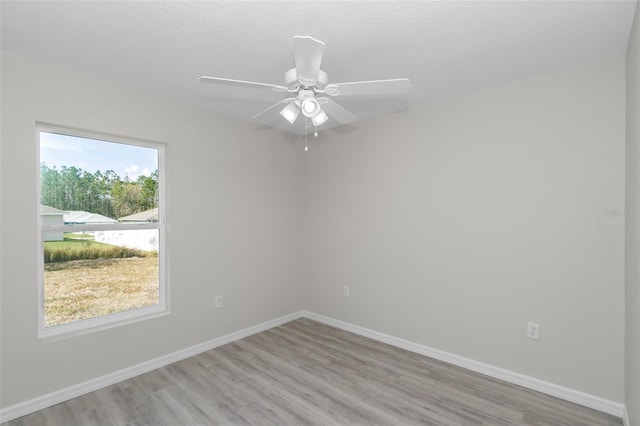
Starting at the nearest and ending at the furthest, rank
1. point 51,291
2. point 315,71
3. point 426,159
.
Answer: point 315,71, point 51,291, point 426,159

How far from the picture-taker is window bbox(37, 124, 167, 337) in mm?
2498

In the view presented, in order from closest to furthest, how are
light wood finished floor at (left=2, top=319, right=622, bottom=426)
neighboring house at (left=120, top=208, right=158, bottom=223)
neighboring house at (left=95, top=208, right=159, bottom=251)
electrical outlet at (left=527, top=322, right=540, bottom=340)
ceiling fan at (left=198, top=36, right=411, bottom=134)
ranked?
ceiling fan at (left=198, top=36, right=411, bottom=134)
light wood finished floor at (left=2, top=319, right=622, bottom=426)
electrical outlet at (left=527, top=322, right=540, bottom=340)
neighboring house at (left=95, top=208, right=159, bottom=251)
neighboring house at (left=120, top=208, right=158, bottom=223)

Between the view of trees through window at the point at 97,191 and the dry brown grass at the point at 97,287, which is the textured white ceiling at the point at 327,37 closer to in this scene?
the view of trees through window at the point at 97,191

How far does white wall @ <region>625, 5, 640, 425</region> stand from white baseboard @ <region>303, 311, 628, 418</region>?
182mm

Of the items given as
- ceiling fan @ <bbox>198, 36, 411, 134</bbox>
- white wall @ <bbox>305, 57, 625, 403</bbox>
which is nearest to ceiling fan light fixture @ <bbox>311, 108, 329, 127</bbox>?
ceiling fan @ <bbox>198, 36, 411, 134</bbox>

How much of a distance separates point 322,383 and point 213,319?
1.40 meters

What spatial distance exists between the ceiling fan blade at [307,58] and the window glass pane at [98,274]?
2.21m

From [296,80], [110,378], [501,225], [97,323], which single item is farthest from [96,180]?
[501,225]

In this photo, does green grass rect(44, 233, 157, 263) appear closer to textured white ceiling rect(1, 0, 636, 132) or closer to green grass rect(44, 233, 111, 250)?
green grass rect(44, 233, 111, 250)

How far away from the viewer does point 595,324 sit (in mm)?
2322

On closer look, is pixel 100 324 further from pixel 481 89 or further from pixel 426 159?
pixel 481 89

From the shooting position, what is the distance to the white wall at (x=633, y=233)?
5.52ft

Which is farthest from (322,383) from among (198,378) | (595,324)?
(595,324)

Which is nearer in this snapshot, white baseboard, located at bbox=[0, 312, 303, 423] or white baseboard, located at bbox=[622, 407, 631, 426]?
white baseboard, located at bbox=[622, 407, 631, 426]
